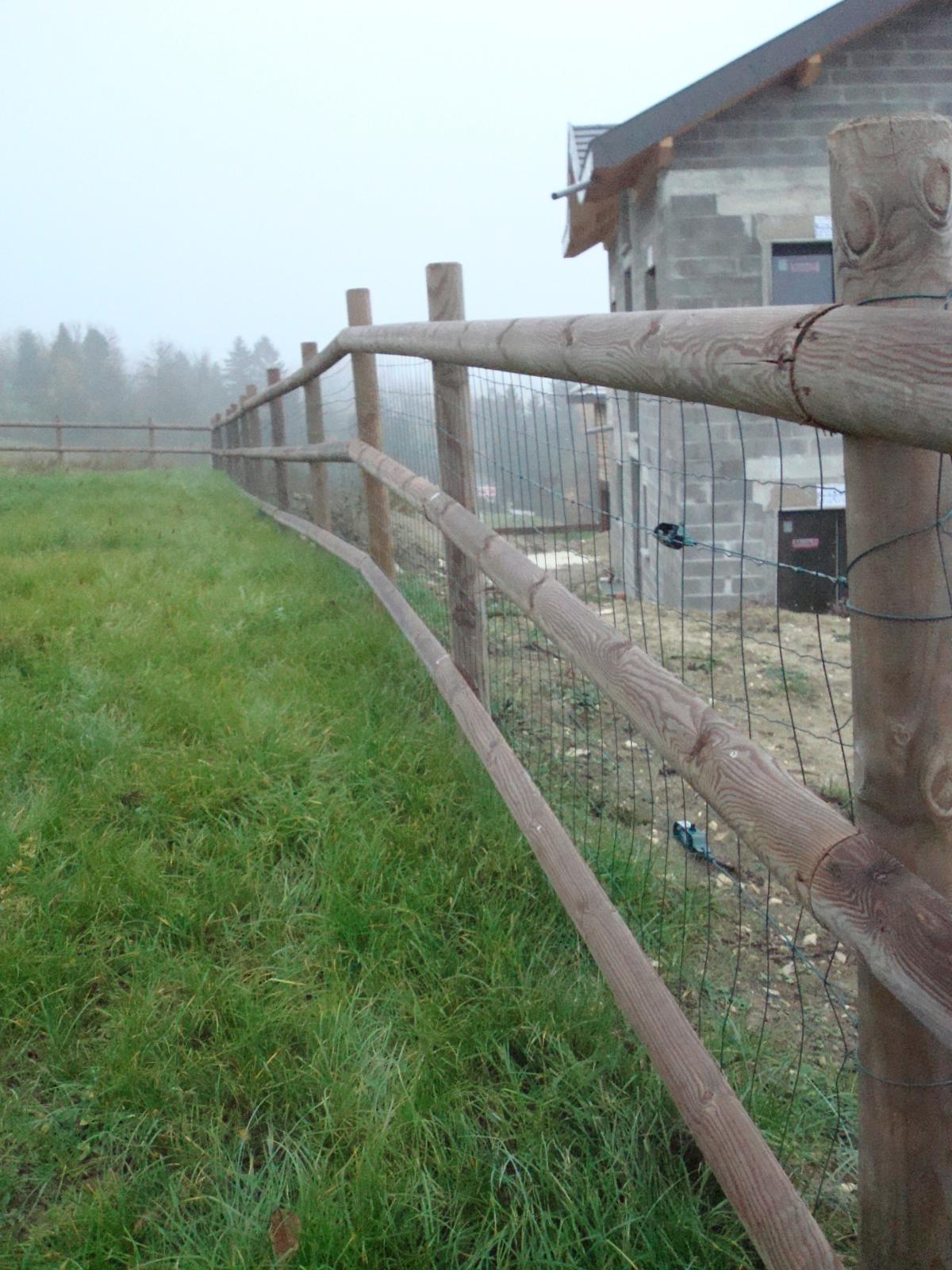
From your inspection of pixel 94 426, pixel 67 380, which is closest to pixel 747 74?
pixel 94 426

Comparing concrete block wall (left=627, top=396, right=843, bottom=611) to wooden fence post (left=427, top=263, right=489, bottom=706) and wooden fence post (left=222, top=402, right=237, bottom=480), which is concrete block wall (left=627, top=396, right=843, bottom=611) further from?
wooden fence post (left=222, top=402, right=237, bottom=480)

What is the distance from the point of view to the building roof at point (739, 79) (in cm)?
927

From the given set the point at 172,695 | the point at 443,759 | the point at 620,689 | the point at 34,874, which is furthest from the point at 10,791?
the point at 620,689

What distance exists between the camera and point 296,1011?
216 centimetres

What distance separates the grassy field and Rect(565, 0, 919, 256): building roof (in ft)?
24.2

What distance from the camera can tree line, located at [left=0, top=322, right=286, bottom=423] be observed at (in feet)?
174

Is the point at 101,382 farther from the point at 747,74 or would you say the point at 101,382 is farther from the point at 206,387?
the point at 747,74

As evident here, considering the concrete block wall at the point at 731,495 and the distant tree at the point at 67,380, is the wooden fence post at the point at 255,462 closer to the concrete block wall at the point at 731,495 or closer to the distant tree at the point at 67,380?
the concrete block wall at the point at 731,495

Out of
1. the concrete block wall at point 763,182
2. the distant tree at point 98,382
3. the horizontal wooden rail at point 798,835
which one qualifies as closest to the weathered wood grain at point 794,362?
the horizontal wooden rail at point 798,835

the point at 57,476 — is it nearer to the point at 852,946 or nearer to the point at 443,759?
the point at 443,759

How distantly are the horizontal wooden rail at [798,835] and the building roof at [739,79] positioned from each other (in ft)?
28.4

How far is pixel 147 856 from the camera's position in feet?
8.72

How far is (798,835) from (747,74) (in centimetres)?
977

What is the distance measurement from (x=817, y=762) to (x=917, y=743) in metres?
3.58
